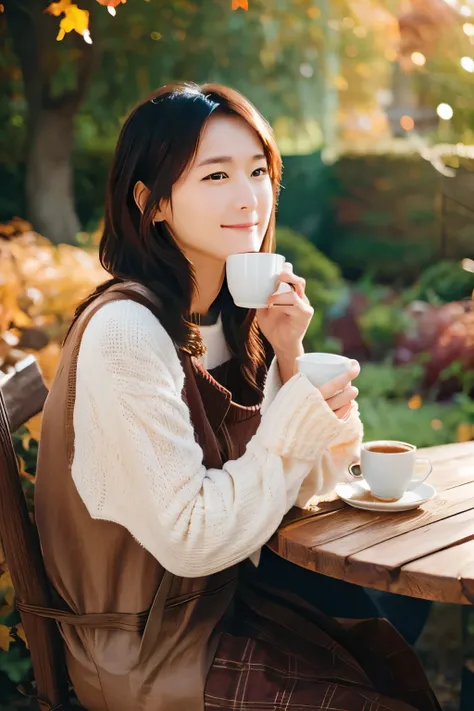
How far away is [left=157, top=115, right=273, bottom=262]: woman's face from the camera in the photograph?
2.00 meters

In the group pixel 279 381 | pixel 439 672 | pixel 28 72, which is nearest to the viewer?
pixel 279 381

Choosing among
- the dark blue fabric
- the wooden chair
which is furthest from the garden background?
the wooden chair

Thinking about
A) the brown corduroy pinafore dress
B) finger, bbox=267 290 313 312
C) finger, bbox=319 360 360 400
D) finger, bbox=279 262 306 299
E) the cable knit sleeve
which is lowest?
the brown corduroy pinafore dress

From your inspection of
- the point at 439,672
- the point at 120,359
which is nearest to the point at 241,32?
the point at 439,672

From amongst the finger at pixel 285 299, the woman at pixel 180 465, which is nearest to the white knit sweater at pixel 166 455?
the woman at pixel 180 465

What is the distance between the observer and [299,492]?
2.02 meters

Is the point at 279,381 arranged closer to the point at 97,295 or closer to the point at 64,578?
the point at 97,295

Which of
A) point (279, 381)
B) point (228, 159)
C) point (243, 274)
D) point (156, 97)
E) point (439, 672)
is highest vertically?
point (156, 97)

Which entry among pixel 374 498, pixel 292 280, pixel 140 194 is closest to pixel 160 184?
pixel 140 194

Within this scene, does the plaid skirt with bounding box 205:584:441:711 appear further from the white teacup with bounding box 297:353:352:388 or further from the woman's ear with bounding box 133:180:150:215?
the woman's ear with bounding box 133:180:150:215

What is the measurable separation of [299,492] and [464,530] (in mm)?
377

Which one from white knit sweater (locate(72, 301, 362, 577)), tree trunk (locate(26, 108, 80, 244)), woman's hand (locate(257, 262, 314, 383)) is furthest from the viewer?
tree trunk (locate(26, 108, 80, 244))

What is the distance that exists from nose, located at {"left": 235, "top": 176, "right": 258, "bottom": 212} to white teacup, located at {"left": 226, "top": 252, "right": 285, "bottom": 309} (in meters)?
0.12

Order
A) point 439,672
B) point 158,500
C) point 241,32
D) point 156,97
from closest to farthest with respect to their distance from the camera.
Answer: point 158,500 < point 156,97 < point 439,672 < point 241,32
